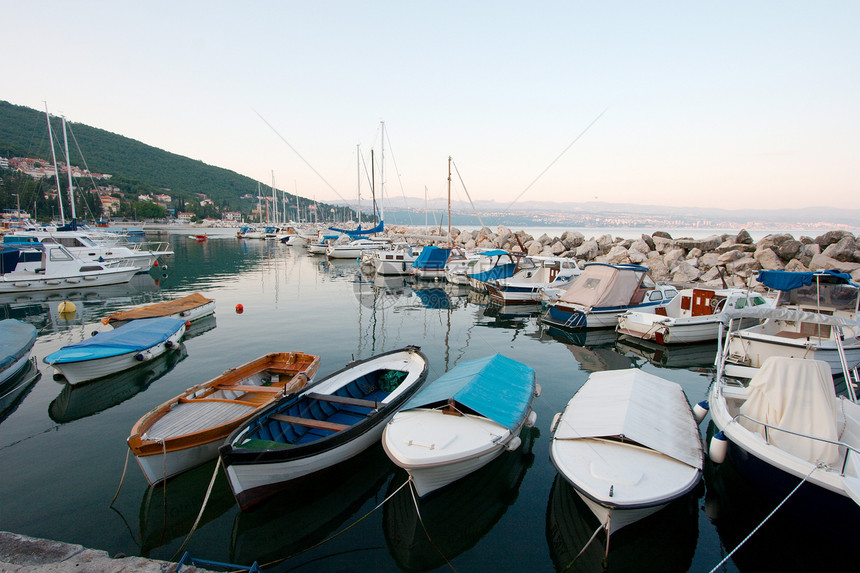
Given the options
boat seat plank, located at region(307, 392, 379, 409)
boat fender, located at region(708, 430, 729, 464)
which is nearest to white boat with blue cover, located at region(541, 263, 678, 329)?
boat fender, located at region(708, 430, 729, 464)

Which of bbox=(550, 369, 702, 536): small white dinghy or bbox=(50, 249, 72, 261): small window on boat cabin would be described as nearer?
bbox=(550, 369, 702, 536): small white dinghy

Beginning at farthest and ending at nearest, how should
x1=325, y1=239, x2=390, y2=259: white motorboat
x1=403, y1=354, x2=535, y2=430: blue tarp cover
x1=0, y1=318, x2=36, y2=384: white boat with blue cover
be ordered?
1. x1=325, y1=239, x2=390, y2=259: white motorboat
2. x1=0, y1=318, x2=36, y2=384: white boat with blue cover
3. x1=403, y1=354, x2=535, y2=430: blue tarp cover

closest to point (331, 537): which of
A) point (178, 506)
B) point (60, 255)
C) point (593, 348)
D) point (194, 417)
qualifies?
point (178, 506)

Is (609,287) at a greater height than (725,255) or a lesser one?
lesser

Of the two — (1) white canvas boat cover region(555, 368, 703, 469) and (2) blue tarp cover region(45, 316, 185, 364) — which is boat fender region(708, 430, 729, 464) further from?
(2) blue tarp cover region(45, 316, 185, 364)

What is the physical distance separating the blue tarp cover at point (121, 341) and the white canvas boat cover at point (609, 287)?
16.2 meters

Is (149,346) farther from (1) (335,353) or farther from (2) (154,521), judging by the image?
(2) (154,521)

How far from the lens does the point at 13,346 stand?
11.2 metres

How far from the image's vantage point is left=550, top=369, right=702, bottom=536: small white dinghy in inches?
199

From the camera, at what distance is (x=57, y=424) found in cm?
898

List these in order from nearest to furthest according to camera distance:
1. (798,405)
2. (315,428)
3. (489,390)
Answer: (798,405)
(315,428)
(489,390)

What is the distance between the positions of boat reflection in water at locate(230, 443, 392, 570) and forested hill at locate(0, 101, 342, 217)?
4506 inches

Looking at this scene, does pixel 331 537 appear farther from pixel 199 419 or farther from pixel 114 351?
pixel 114 351

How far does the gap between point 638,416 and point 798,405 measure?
7.24 feet
